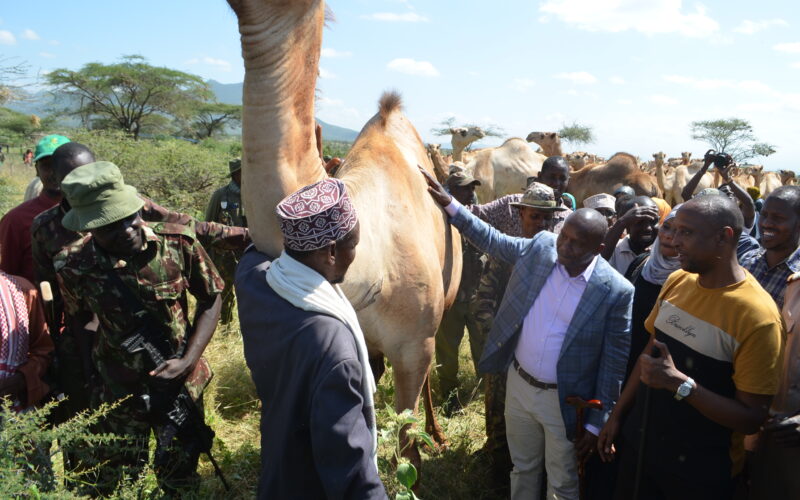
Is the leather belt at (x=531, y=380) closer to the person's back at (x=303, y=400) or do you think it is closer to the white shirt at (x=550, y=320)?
the white shirt at (x=550, y=320)

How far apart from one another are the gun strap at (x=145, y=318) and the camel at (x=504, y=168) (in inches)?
480

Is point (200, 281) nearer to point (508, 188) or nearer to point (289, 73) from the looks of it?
point (289, 73)

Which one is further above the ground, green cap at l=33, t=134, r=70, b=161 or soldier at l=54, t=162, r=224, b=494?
green cap at l=33, t=134, r=70, b=161

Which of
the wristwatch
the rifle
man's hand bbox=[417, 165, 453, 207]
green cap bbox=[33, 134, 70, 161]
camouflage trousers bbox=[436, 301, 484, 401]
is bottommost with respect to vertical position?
camouflage trousers bbox=[436, 301, 484, 401]

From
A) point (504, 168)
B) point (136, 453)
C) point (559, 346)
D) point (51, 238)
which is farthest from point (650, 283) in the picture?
point (504, 168)

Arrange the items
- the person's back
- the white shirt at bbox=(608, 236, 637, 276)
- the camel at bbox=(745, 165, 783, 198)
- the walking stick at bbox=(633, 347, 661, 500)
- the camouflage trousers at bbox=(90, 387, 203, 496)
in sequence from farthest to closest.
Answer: the camel at bbox=(745, 165, 783, 198) → the white shirt at bbox=(608, 236, 637, 276) → the camouflage trousers at bbox=(90, 387, 203, 496) → the walking stick at bbox=(633, 347, 661, 500) → the person's back

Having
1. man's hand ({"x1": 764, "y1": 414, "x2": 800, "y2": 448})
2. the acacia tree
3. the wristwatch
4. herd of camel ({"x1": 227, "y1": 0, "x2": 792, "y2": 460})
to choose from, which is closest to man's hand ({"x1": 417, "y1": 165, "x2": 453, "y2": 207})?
herd of camel ({"x1": 227, "y1": 0, "x2": 792, "y2": 460})

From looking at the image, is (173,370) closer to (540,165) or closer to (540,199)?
(540,199)

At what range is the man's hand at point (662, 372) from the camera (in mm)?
2311

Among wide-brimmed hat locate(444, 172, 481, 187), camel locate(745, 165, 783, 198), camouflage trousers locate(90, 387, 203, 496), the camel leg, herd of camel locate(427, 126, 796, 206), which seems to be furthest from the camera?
camel locate(745, 165, 783, 198)

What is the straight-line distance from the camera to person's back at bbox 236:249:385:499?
165cm

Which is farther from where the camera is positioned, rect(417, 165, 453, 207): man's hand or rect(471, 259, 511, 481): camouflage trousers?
rect(471, 259, 511, 481): camouflage trousers

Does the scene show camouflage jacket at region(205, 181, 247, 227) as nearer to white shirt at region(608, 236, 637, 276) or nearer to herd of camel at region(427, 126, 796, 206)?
white shirt at region(608, 236, 637, 276)

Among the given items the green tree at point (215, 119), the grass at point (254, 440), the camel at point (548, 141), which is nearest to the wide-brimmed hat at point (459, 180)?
the grass at point (254, 440)
